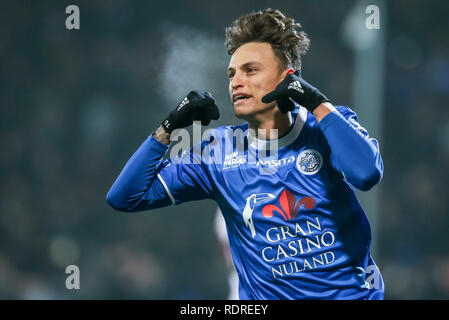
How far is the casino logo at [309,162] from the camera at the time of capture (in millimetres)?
2557

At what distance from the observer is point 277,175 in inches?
103

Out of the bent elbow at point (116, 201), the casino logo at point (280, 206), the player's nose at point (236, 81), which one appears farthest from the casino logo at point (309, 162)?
the bent elbow at point (116, 201)

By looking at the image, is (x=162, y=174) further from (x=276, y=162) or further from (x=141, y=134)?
(x=141, y=134)

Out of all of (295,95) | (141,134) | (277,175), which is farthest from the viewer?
(141,134)

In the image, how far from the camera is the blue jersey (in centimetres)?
251

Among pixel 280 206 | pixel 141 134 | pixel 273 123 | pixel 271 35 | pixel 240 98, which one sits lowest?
pixel 280 206

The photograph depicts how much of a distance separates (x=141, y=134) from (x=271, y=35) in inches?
178

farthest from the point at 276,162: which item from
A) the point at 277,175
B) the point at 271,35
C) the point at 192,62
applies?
the point at 192,62

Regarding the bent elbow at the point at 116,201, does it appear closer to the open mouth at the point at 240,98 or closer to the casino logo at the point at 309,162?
the open mouth at the point at 240,98
